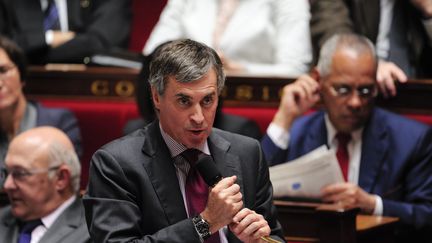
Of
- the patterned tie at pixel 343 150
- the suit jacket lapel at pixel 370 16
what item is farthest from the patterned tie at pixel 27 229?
the suit jacket lapel at pixel 370 16

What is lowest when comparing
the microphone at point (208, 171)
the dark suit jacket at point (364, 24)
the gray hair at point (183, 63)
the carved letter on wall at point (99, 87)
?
the carved letter on wall at point (99, 87)

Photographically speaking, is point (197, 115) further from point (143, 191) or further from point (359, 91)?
point (359, 91)

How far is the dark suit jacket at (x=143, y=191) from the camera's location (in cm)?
147

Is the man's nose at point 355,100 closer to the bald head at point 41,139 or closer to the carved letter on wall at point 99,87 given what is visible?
the bald head at point 41,139

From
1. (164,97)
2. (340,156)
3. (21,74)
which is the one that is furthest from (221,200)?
(21,74)

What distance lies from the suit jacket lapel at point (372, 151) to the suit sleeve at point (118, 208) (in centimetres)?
83

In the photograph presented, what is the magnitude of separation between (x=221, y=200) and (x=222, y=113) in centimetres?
102

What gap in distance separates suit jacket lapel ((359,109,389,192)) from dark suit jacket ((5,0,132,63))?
0.96m

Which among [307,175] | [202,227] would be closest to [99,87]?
[307,175]

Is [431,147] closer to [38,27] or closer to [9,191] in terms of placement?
[9,191]

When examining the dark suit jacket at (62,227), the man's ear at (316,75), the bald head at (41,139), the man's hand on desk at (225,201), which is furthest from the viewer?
the man's ear at (316,75)

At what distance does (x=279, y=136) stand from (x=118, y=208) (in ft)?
2.82

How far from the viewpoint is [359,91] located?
220 cm

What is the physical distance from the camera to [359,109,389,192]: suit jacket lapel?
2203 millimetres
